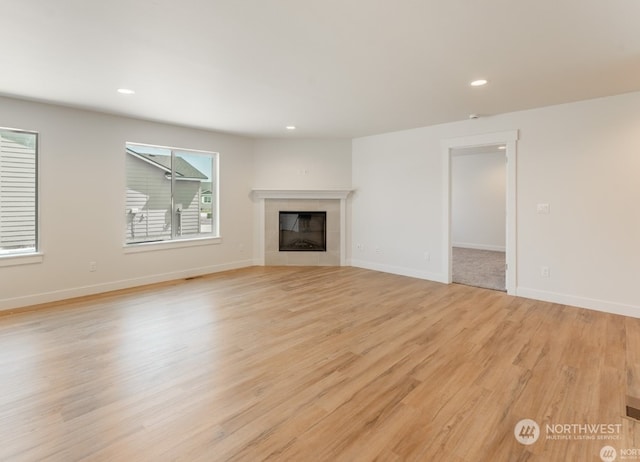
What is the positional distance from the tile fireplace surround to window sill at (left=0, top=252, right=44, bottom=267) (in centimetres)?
345

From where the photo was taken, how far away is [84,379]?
2.33 meters

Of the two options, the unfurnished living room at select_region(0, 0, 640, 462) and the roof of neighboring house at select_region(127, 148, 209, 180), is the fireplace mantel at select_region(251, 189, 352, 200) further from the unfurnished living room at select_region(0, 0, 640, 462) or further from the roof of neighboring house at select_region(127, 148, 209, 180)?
the roof of neighboring house at select_region(127, 148, 209, 180)

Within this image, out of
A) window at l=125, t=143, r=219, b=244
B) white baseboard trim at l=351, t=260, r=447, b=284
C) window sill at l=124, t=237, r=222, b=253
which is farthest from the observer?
white baseboard trim at l=351, t=260, r=447, b=284

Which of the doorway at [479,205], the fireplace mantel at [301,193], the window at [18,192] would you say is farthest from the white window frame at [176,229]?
the doorway at [479,205]

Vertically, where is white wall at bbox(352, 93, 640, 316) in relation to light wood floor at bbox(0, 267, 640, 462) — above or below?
above

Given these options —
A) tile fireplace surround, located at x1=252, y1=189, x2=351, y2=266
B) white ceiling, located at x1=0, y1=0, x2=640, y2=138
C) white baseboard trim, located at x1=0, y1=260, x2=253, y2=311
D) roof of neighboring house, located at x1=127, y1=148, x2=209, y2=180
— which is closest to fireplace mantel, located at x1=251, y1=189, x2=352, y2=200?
tile fireplace surround, located at x1=252, y1=189, x2=351, y2=266

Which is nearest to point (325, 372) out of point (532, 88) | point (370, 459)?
point (370, 459)

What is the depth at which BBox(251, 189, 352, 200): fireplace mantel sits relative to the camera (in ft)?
21.1

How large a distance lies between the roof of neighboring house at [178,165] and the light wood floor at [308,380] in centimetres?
238

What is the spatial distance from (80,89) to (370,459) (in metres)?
4.43

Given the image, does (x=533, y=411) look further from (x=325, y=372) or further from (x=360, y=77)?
(x=360, y=77)

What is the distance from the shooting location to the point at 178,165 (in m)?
5.61

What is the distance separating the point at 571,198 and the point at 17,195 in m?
6.97

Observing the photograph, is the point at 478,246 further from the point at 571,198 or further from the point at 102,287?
the point at 102,287
